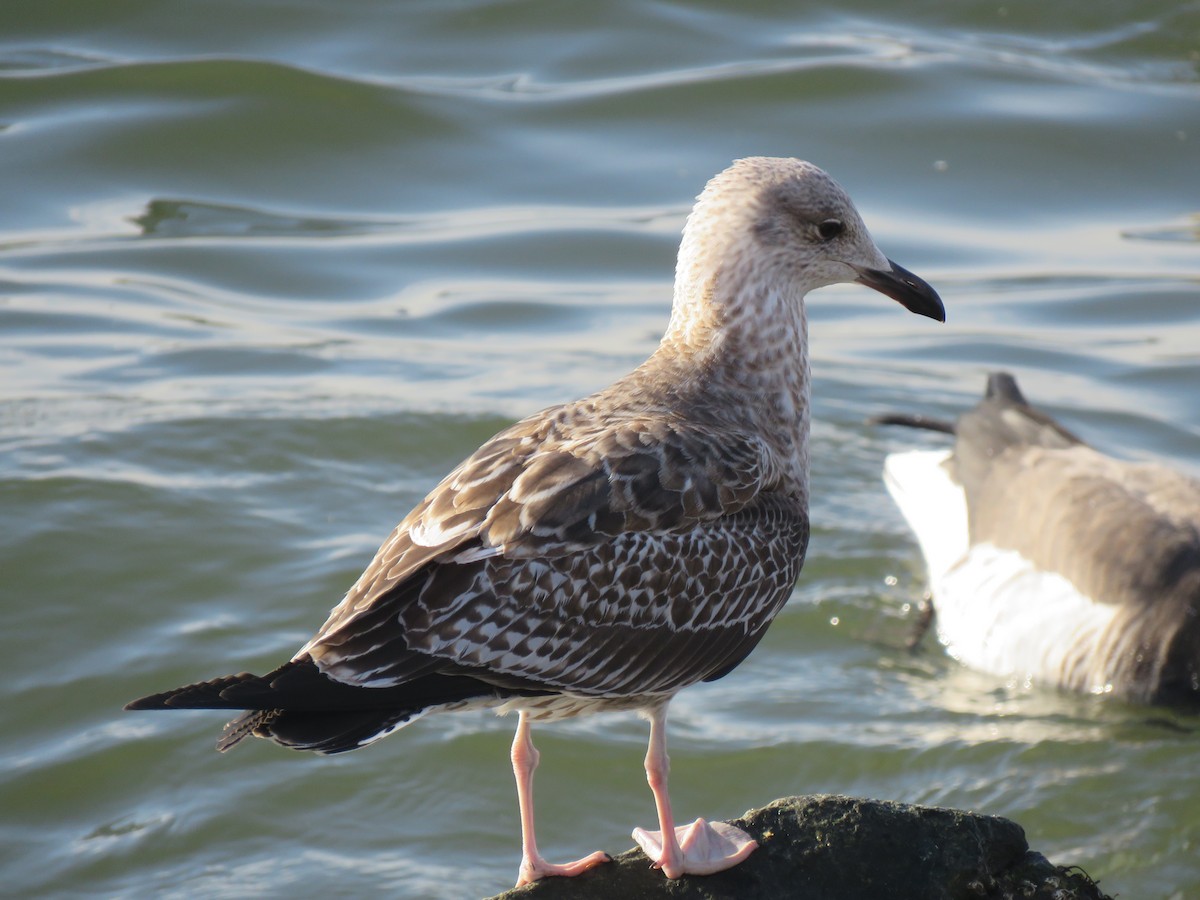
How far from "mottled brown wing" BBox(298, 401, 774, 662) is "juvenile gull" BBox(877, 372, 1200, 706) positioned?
532 cm

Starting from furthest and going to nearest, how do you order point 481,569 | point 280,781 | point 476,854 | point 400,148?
1. point 400,148
2. point 280,781
3. point 476,854
4. point 481,569

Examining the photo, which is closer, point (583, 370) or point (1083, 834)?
point (1083, 834)

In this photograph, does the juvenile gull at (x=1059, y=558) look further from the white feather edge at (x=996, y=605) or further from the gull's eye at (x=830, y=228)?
the gull's eye at (x=830, y=228)

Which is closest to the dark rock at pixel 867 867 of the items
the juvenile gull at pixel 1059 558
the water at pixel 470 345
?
the water at pixel 470 345

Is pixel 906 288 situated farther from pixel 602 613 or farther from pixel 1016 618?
pixel 1016 618

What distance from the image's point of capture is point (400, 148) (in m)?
17.4

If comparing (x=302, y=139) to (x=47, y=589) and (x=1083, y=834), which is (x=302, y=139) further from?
(x=1083, y=834)

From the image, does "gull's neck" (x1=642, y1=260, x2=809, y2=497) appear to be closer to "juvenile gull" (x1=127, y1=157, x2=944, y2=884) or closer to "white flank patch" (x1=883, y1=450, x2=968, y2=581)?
"juvenile gull" (x1=127, y1=157, x2=944, y2=884)

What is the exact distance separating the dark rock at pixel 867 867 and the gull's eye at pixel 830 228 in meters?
2.12

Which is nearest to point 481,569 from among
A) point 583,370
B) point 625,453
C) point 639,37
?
point 625,453

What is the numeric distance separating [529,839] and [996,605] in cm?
615

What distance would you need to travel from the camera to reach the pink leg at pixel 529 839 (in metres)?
5.11

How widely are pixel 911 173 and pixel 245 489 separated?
922 cm

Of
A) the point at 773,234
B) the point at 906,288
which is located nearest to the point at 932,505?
the point at 906,288
